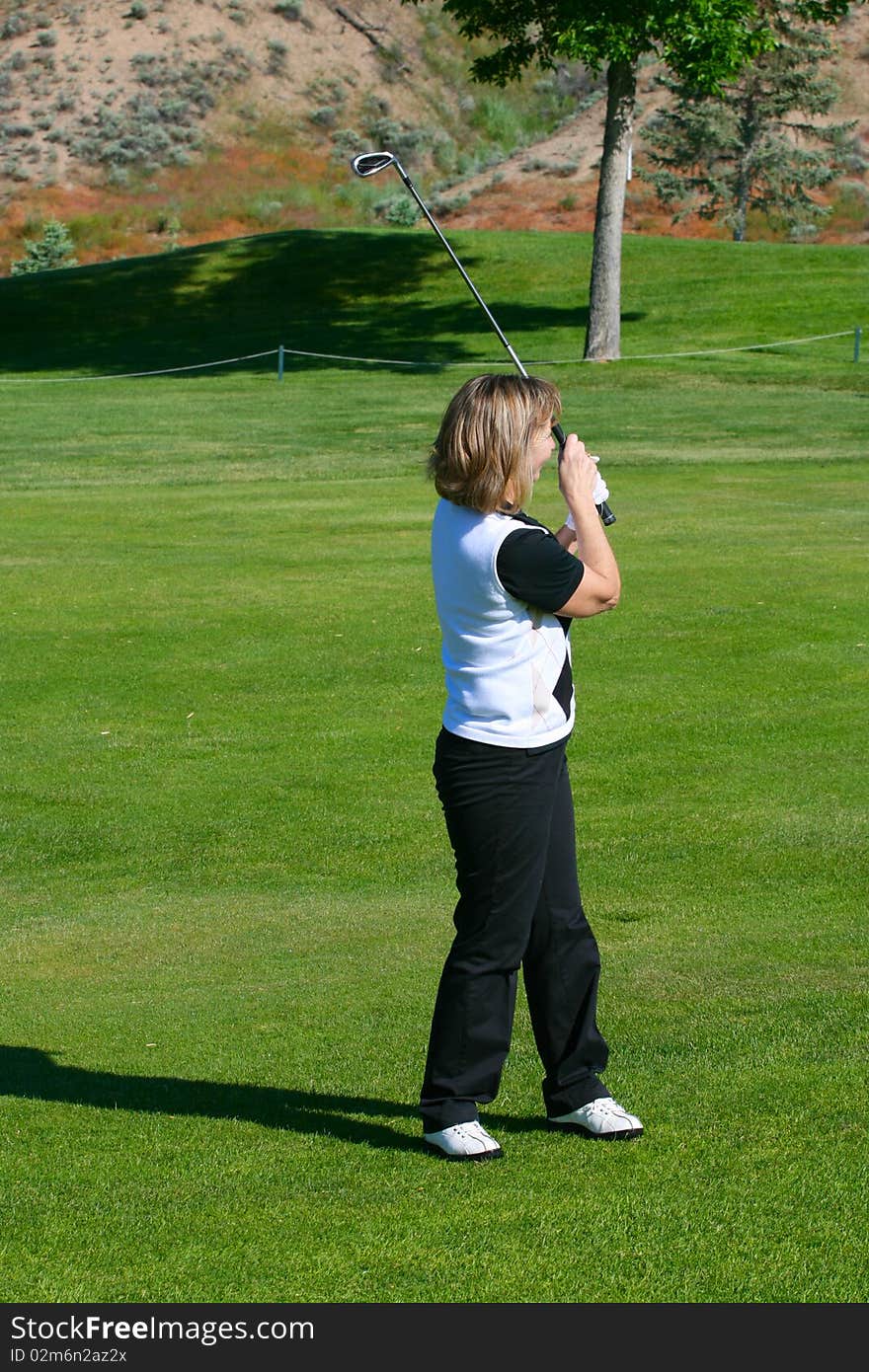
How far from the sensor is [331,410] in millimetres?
32000

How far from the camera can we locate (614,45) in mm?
32500

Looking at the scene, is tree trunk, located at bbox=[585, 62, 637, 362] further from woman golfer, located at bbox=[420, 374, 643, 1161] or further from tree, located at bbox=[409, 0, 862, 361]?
woman golfer, located at bbox=[420, 374, 643, 1161]

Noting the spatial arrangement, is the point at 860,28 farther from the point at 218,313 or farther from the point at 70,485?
the point at 70,485

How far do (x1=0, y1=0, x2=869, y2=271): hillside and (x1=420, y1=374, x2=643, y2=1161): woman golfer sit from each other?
70434 mm

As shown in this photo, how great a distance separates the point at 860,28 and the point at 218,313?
61.9 m

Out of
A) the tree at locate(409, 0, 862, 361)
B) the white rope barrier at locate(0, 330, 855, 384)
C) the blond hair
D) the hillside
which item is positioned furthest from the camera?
the hillside

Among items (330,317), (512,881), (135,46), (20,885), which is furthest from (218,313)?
(135,46)

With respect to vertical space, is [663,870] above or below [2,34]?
below

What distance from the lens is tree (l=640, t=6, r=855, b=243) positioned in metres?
74.7

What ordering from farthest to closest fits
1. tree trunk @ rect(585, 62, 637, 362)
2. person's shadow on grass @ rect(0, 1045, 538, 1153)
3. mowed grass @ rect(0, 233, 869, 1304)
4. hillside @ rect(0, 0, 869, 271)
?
hillside @ rect(0, 0, 869, 271) → tree trunk @ rect(585, 62, 637, 362) → person's shadow on grass @ rect(0, 1045, 538, 1153) → mowed grass @ rect(0, 233, 869, 1304)

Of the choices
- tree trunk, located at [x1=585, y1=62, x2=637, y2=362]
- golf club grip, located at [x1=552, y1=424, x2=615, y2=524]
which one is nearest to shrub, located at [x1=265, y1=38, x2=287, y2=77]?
tree trunk, located at [x1=585, y1=62, x2=637, y2=362]

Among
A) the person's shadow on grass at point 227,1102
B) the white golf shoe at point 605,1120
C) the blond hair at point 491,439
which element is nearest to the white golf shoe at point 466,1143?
the person's shadow on grass at point 227,1102

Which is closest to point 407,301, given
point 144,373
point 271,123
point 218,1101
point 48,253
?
point 144,373

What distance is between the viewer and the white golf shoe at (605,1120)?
4.74m
